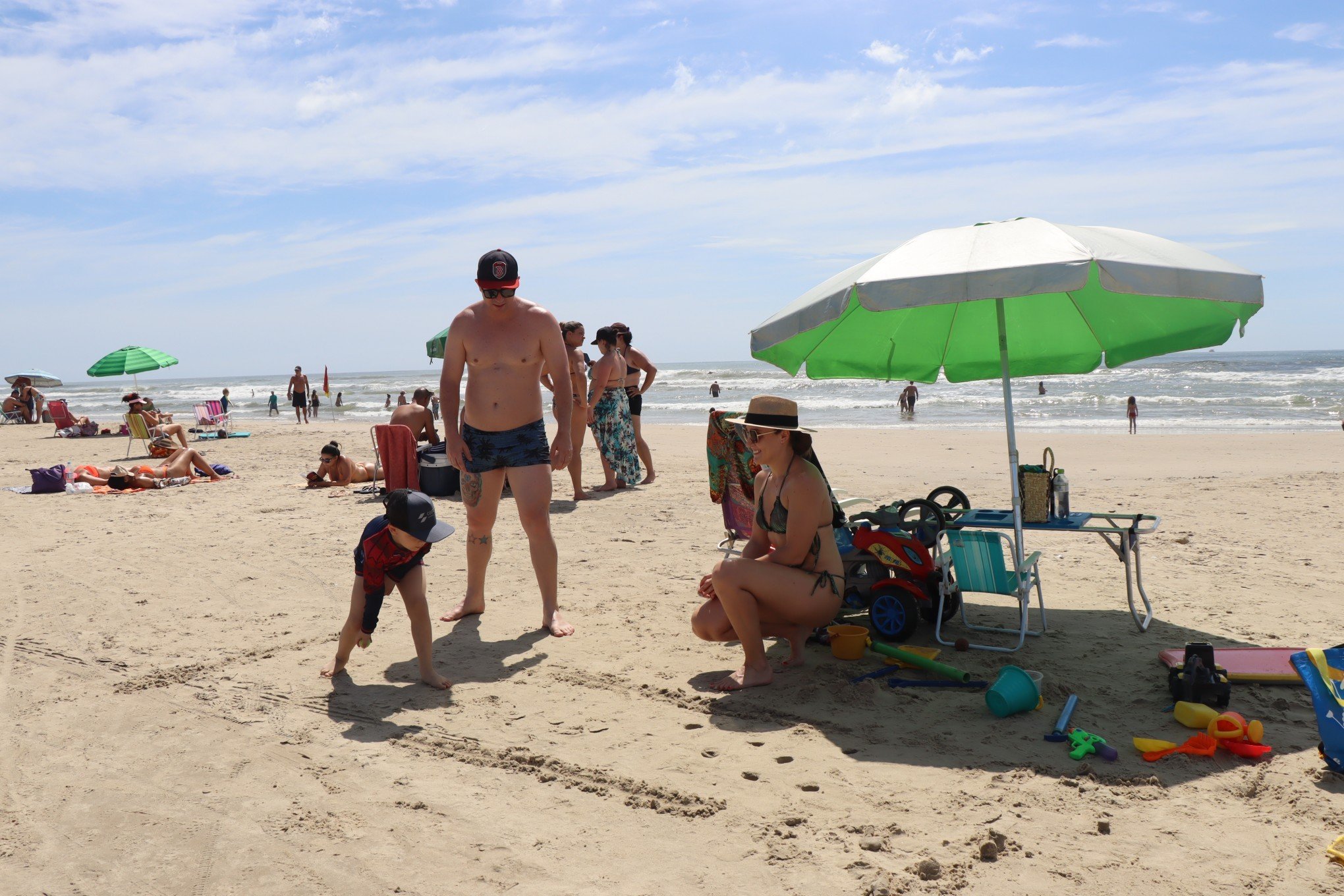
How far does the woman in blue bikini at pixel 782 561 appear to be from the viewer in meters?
4.00

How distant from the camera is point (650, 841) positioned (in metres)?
2.81

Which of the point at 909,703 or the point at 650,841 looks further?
the point at 909,703

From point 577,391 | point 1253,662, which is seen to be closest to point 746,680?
point 1253,662

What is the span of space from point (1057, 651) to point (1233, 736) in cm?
113

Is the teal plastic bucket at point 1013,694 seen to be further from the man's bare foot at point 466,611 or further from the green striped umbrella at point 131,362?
the green striped umbrella at point 131,362

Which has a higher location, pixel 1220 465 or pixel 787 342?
pixel 787 342

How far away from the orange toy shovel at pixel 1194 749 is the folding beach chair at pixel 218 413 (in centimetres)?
1797

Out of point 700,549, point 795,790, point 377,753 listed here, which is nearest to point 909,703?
point 795,790

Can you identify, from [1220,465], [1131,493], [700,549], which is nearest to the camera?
[700,549]

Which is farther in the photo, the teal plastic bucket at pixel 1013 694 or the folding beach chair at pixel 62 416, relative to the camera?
the folding beach chair at pixel 62 416

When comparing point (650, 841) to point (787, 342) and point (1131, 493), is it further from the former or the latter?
point (1131, 493)

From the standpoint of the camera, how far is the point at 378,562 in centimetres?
387

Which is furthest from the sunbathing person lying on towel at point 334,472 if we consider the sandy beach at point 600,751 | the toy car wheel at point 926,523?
the toy car wheel at point 926,523

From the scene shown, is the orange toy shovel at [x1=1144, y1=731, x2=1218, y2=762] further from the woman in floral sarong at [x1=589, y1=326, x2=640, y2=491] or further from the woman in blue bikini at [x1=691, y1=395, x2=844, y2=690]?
the woman in floral sarong at [x1=589, y1=326, x2=640, y2=491]
